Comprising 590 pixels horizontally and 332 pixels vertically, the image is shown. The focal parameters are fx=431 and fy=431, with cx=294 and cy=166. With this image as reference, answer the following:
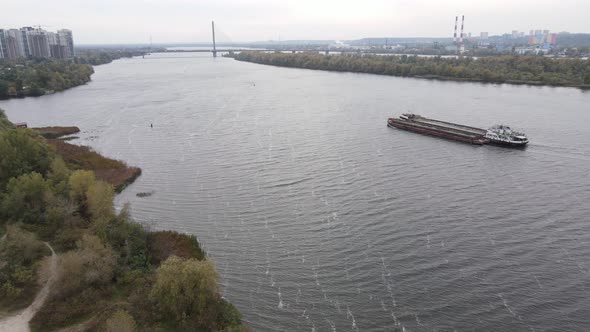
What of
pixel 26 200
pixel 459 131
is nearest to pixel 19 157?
pixel 26 200

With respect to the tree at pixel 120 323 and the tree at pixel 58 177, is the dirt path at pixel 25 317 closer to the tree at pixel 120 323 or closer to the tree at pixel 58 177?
the tree at pixel 120 323

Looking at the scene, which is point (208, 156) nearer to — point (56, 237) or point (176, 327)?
point (56, 237)

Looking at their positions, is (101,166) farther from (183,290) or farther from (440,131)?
(440,131)

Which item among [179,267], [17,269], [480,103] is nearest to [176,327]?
[179,267]

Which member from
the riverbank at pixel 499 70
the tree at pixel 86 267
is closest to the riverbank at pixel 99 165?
the tree at pixel 86 267

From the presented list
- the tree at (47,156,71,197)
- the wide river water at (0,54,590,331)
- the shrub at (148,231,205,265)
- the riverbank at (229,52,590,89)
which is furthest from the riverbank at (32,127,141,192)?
the riverbank at (229,52,590,89)
